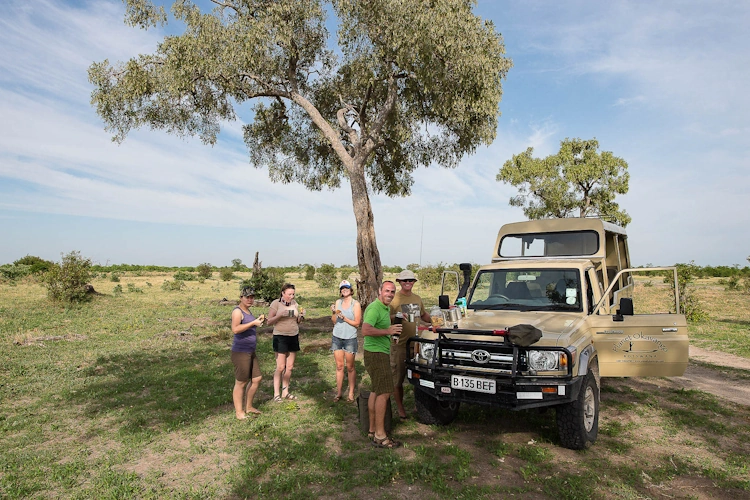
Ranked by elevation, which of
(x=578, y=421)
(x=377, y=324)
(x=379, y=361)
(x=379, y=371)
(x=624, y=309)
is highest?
(x=624, y=309)

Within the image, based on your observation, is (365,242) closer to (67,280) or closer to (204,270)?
(67,280)

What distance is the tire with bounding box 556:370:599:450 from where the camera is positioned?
5113 mm

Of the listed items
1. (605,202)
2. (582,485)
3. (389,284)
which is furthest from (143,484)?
(605,202)

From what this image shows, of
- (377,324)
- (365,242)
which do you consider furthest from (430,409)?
(365,242)

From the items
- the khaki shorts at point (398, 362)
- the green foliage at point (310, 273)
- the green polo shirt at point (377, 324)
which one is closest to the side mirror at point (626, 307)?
the khaki shorts at point (398, 362)

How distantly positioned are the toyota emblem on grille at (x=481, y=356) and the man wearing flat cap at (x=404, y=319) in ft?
3.45

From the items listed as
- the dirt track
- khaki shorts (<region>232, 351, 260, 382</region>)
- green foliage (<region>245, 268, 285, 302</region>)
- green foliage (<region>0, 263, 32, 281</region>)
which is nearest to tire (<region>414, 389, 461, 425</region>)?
khaki shorts (<region>232, 351, 260, 382</region>)

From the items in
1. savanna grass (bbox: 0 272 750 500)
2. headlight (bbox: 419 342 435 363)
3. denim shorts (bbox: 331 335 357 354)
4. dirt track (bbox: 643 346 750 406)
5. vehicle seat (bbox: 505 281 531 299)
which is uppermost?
vehicle seat (bbox: 505 281 531 299)

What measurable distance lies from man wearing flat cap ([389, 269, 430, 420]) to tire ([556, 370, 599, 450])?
1948mm

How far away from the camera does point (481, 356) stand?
17.2 ft

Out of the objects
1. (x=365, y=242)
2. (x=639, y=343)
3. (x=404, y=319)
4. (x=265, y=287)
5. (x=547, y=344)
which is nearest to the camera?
(x=547, y=344)

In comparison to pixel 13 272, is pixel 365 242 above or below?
above

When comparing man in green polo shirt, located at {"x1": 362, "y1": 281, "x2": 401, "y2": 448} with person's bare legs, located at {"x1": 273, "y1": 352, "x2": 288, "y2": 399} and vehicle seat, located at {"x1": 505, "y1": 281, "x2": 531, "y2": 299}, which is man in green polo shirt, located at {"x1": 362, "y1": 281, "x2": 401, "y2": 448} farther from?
vehicle seat, located at {"x1": 505, "y1": 281, "x2": 531, "y2": 299}

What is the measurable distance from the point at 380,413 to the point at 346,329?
6.21 ft
